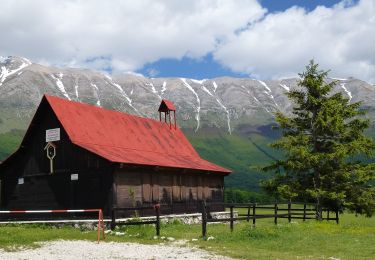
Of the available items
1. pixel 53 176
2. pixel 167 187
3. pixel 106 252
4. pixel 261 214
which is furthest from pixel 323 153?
pixel 106 252

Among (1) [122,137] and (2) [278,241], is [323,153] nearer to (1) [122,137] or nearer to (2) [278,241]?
(1) [122,137]

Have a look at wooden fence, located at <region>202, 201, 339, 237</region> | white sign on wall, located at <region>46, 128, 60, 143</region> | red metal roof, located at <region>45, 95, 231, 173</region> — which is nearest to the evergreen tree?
wooden fence, located at <region>202, 201, 339, 237</region>

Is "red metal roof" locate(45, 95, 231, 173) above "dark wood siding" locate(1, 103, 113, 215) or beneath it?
above

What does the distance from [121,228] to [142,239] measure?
155 inches

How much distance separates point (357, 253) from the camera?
16375mm

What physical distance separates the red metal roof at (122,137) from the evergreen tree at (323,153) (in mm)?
6496

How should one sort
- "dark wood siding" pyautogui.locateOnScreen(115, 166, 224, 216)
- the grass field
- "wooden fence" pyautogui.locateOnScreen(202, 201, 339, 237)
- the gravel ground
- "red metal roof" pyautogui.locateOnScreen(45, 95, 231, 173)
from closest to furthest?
the gravel ground, the grass field, "wooden fence" pyautogui.locateOnScreen(202, 201, 339, 237), "dark wood siding" pyautogui.locateOnScreen(115, 166, 224, 216), "red metal roof" pyautogui.locateOnScreen(45, 95, 231, 173)

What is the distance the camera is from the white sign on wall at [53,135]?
105 ft

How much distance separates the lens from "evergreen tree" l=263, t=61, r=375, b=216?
109 ft

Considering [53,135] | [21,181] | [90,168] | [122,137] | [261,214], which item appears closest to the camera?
[90,168]

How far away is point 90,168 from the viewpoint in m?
30.1

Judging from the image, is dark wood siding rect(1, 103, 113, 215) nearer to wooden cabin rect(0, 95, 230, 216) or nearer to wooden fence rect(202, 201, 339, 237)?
wooden cabin rect(0, 95, 230, 216)

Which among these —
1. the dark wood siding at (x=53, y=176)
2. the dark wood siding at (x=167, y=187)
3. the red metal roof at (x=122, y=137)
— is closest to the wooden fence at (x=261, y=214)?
the dark wood siding at (x=167, y=187)

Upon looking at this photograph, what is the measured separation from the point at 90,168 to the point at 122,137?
5758 millimetres
